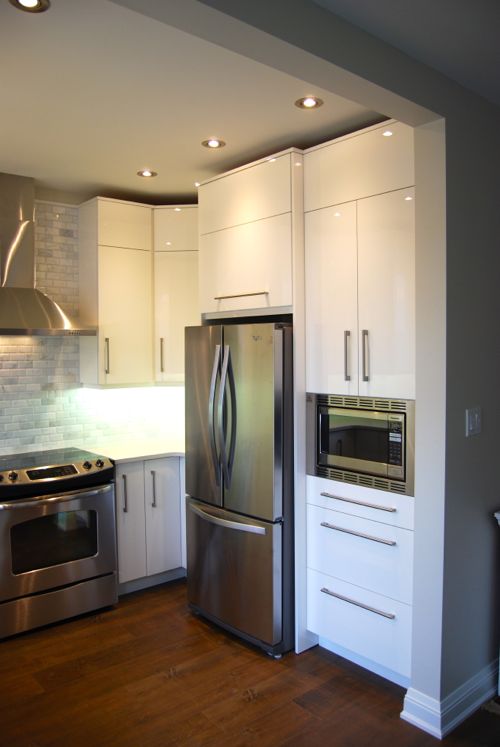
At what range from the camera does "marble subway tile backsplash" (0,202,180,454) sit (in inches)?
151

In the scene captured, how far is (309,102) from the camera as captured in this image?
2580 mm

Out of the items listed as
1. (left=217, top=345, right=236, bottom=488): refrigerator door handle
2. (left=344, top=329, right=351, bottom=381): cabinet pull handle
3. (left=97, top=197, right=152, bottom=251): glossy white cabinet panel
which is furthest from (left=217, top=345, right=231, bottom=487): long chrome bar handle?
(left=97, top=197, right=152, bottom=251): glossy white cabinet panel

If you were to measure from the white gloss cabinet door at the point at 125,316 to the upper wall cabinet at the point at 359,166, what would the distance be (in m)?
1.54

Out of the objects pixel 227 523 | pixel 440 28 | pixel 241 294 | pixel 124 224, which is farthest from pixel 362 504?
pixel 124 224

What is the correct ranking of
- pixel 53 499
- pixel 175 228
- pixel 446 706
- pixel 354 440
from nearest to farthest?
pixel 446 706 < pixel 354 440 < pixel 53 499 < pixel 175 228

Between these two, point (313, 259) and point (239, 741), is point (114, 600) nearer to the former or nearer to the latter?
point (239, 741)

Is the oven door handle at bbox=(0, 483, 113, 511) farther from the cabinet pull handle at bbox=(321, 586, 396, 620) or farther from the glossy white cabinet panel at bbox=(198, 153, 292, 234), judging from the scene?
the glossy white cabinet panel at bbox=(198, 153, 292, 234)

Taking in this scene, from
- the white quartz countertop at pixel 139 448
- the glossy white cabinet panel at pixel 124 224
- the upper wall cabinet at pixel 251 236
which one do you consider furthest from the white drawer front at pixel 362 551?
the glossy white cabinet panel at pixel 124 224

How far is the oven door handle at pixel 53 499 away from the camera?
3215mm

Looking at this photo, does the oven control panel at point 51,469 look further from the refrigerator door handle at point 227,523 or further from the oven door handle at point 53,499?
the refrigerator door handle at point 227,523

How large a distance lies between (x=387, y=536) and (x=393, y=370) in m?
0.75

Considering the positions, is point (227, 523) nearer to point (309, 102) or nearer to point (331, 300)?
point (331, 300)

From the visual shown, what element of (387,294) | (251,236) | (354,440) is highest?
(251,236)

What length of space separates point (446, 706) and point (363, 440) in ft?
3.72
